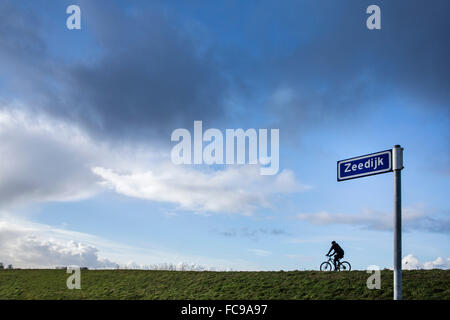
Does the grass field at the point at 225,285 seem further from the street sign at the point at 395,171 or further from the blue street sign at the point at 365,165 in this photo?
the blue street sign at the point at 365,165

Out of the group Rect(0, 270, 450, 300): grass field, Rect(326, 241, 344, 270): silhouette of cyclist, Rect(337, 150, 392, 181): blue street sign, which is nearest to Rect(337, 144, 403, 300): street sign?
Rect(337, 150, 392, 181): blue street sign

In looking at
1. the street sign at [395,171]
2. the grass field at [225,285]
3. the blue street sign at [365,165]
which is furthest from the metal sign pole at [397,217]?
the grass field at [225,285]

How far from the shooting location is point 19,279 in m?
32.4

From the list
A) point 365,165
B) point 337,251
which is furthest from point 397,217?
point 337,251

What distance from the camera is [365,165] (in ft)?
40.6

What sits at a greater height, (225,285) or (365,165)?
(365,165)

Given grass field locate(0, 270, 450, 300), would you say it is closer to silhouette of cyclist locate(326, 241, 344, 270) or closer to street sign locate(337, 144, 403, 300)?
silhouette of cyclist locate(326, 241, 344, 270)

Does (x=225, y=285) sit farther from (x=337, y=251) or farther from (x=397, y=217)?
(x=397, y=217)

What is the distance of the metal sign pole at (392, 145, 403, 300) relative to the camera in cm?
1160

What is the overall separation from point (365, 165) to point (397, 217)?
1.65 meters

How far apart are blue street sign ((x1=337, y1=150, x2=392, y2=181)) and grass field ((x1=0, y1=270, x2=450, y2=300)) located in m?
7.04

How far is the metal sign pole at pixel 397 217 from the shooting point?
11.6m
